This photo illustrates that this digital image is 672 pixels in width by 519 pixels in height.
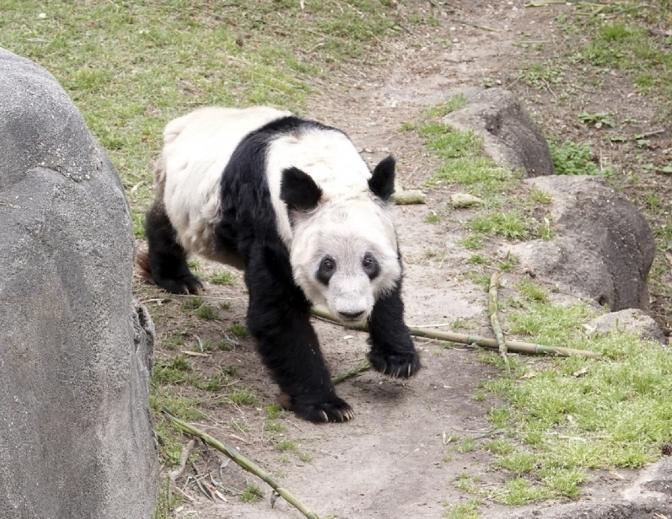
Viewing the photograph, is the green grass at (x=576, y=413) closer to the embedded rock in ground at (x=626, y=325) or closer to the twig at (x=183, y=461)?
the embedded rock in ground at (x=626, y=325)

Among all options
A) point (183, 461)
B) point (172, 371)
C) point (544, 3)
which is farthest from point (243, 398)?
point (544, 3)

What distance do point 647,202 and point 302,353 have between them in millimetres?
7142

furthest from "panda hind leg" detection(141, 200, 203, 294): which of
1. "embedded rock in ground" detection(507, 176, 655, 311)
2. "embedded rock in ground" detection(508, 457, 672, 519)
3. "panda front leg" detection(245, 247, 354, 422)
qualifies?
"embedded rock in ground" detection(508, 457, 672, 519)

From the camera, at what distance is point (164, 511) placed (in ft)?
18.1

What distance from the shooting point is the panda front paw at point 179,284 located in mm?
8430

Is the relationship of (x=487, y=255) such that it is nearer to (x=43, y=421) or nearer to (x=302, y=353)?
(x=302, y=353)

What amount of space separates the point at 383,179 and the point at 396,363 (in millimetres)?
1206

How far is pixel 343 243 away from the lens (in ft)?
20.9

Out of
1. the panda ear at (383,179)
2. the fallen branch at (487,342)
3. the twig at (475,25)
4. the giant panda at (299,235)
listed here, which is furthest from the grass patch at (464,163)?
the twig at (475,25)

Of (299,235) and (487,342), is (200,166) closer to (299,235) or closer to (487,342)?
(299,235)

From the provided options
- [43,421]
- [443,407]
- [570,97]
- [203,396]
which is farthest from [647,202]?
[43,421]

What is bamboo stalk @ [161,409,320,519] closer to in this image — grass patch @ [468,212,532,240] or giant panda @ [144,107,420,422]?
giant panda @ [144,107,420,422]

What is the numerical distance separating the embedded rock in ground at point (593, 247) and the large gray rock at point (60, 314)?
4885mm

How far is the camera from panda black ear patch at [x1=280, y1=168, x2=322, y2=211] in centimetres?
634
